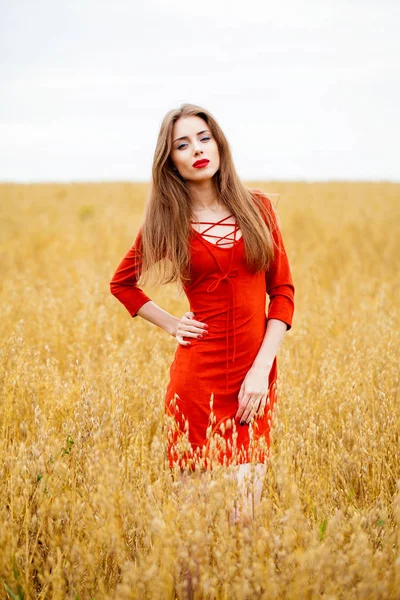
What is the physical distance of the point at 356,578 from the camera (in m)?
1.65

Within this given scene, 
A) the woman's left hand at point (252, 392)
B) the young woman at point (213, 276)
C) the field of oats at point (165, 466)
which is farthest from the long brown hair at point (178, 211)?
the woman's left hand at point (252, 392)

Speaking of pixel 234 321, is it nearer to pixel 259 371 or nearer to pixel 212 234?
pixel 259 371

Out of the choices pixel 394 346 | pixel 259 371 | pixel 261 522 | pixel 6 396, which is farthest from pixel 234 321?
pixel 394 346

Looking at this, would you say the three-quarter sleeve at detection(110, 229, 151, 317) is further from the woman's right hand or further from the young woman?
the woman's right hand

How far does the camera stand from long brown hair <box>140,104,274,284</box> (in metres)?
2.23

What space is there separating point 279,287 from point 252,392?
0.46m

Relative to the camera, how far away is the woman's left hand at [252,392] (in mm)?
2121

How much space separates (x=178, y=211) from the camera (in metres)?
2.29

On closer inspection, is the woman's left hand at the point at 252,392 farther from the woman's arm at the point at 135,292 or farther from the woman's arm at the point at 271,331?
the woman's arm at the point at 135,292

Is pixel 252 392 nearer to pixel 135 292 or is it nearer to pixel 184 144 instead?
pixel 135 292

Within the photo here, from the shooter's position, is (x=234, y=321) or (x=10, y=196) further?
(x=10, y=196)

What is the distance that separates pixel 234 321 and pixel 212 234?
37cm

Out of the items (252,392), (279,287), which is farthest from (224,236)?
(252,392)

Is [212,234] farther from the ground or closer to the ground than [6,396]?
farther from the ground
